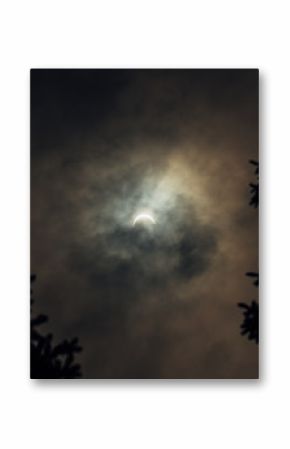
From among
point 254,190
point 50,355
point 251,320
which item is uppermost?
point 254,190

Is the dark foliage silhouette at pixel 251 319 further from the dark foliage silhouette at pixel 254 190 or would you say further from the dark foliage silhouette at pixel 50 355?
the dark foliage silhouette at pixel 50 355

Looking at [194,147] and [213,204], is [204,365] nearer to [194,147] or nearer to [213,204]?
[213,204]

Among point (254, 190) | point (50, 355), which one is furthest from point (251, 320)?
point (50, 355)

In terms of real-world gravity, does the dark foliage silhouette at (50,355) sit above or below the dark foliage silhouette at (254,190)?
below

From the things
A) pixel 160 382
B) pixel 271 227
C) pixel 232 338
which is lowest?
pixel 160 382

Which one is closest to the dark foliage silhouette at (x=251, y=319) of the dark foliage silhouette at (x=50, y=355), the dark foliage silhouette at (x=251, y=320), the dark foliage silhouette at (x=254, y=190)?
the dark foliage silhouette at (x=251, y=320)

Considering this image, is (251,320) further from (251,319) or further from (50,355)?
(50,355)
